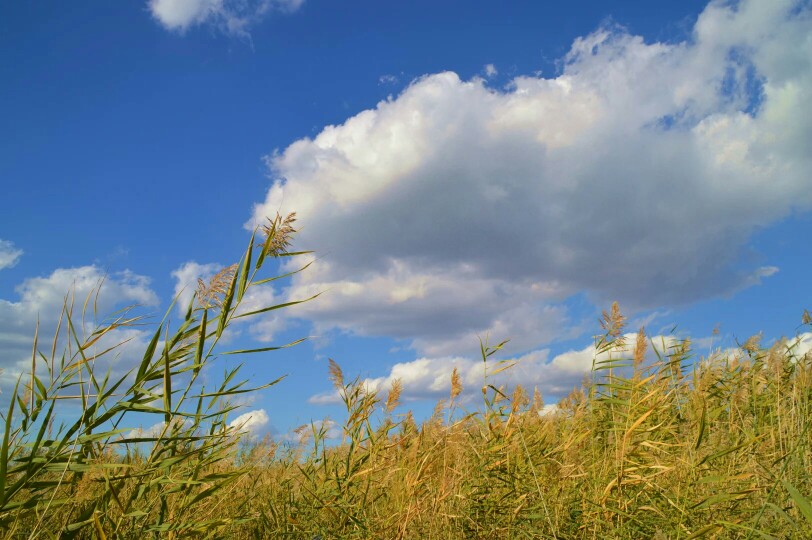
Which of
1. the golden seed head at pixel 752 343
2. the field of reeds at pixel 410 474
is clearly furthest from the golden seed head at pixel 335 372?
the golden seed head at pixel 752 343

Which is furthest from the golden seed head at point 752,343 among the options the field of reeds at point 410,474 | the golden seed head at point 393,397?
the golden seed head at point 393,397

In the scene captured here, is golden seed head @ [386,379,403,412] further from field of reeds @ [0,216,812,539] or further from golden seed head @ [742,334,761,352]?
golden seed head @ [742,334,761,352]

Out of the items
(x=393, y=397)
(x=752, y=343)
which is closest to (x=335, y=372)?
(x=393, y=397)

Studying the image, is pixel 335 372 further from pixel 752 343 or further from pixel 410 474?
pixel 752 343

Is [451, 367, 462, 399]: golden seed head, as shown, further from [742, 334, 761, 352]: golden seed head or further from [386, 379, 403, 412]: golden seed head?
[742, 334, 761, 352]: golden seed head

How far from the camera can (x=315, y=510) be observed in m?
3.95

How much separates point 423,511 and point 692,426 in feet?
6.69

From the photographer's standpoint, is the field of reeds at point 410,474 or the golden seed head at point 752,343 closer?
the field of reeds at point 410,474

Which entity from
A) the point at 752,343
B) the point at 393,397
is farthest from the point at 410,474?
the point at 752,343

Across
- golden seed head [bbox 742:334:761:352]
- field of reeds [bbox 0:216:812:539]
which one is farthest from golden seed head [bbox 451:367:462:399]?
golden seed head [bbox 742:334:761:352]

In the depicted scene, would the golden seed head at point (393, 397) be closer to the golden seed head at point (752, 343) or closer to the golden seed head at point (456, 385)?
the golden seed head at point (456, 385)

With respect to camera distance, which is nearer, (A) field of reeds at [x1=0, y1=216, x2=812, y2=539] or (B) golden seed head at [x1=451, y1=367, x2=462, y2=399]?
(A) field of reeds at [x1=0, y1=216, x2=812, y2=539]

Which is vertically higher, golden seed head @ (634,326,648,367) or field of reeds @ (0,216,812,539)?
golden seed head @ (634,326,648,367)

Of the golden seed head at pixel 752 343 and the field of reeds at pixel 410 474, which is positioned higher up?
the golden seed head at pixel 752 343
